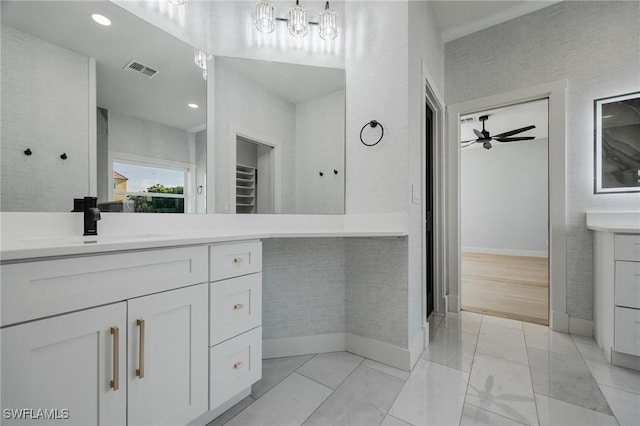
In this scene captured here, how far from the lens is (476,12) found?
239 cm

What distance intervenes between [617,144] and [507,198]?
15.7ft

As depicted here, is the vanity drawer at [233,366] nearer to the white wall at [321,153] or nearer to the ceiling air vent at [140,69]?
the white wall at [321,153]

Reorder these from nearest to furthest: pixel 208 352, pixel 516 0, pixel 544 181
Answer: pixel 208 352
pixel 516 0
pixel 544 181

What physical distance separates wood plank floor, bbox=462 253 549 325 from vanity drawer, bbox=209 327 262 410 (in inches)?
91.8

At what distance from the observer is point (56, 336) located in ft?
2.53

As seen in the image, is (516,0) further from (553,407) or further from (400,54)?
(553,407)

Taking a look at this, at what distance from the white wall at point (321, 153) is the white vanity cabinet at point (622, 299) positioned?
1754 millimetres

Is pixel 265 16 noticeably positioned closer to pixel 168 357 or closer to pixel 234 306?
pixel 234 306

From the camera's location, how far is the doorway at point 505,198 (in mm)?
4340

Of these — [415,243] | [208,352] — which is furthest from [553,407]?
[208,352]

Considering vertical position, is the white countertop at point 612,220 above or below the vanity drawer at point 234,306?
above

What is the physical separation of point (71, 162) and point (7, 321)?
77 cm

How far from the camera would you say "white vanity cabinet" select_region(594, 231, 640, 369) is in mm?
1616

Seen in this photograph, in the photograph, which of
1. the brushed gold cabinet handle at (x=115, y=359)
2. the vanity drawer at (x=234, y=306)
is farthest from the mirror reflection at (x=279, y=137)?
the brushed gold cabinet handle at (x=115, y=359)
